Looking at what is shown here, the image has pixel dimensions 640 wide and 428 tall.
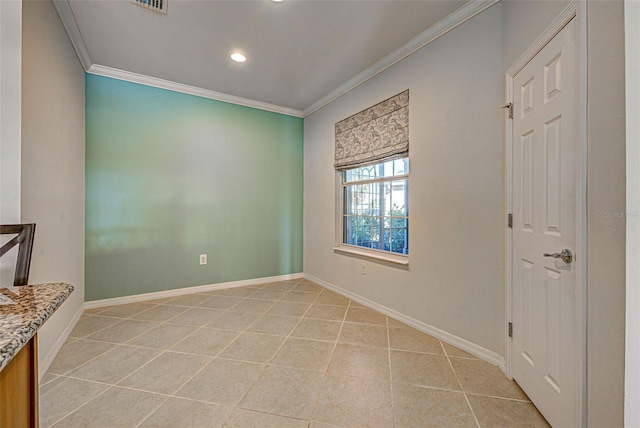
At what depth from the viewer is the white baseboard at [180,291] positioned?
9.14 feet

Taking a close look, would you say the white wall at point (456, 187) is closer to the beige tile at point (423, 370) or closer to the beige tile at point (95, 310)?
the beige tile at point (423, 370)

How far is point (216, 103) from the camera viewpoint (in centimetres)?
338

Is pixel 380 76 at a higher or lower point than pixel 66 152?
higher

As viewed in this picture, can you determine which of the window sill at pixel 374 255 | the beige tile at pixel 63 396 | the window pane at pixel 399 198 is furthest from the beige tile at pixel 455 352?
the beige tile at pixel 63 396

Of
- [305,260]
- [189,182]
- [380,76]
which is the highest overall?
[380,76]

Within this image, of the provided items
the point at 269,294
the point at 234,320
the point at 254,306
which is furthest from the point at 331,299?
the point at 234,320

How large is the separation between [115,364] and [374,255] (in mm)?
2306

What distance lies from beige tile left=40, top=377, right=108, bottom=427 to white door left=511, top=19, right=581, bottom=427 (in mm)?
2429

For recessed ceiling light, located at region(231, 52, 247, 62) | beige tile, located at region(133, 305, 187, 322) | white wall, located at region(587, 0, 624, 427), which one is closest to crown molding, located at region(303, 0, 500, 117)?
white wall, located at region(587, 0, 624, 427)

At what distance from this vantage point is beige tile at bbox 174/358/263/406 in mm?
1470

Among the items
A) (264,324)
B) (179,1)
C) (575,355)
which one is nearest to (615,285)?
(575,355)

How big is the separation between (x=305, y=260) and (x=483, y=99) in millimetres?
3003

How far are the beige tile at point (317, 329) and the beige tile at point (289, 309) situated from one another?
0.59 feet

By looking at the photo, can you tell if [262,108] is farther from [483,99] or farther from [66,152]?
[483,99]
